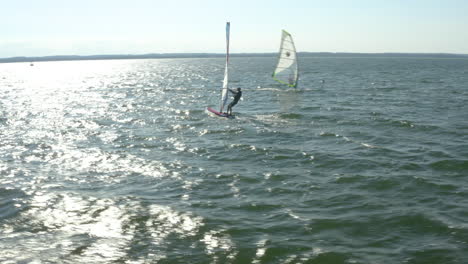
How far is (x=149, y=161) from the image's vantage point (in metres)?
17.3

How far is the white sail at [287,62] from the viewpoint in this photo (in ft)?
135

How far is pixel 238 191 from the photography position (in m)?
13.6

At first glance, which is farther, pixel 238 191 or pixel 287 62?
pixel 287 62

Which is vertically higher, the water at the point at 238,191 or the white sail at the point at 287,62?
the white sail at the point at 287,62

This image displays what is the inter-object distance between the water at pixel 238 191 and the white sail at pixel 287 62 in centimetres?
1688

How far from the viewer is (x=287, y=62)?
42.7 m

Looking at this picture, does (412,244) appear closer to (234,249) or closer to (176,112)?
(234,249)

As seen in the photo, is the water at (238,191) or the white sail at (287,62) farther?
the white sail at (287,62)

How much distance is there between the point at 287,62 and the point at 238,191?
31.3m

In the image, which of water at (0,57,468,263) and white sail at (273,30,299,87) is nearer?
water at (0,57,468,263)

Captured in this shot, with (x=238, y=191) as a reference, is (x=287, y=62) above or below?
above

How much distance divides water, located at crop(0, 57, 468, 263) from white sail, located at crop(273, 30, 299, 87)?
55.4ft

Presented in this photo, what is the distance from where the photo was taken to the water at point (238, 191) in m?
9.52

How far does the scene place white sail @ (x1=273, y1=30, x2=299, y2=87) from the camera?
135ft
